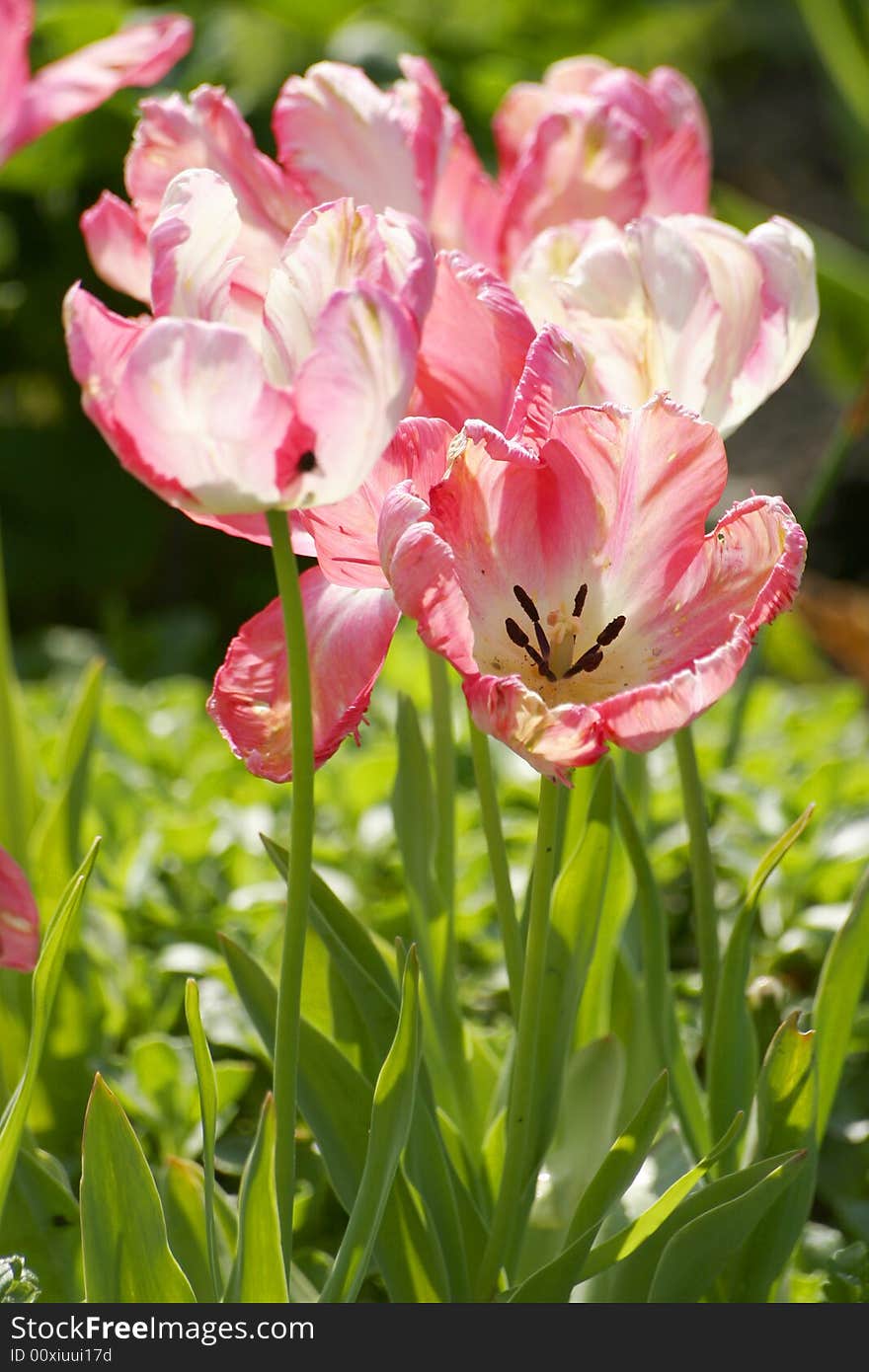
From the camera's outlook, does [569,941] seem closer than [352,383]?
No

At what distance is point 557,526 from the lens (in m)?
0.61

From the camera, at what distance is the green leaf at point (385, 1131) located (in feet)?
2.07

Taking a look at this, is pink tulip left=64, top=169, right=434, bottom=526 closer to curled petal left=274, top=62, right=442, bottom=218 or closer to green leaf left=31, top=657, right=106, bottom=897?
curled petal left=274, top=62, right=442, bottom=218

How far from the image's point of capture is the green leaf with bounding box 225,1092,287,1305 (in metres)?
0.62

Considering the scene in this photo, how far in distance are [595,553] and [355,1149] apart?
332 mm

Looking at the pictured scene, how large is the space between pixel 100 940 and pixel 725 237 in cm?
73

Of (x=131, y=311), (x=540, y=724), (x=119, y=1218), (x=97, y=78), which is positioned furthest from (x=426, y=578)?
(x=131, y=311)

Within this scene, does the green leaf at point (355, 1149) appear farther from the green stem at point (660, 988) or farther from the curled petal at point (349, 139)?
the curled petal at point (349, 139)

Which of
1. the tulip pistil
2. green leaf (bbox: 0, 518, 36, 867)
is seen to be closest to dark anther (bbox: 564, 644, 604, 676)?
the tulip pistil

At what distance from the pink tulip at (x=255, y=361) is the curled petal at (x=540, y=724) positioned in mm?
89

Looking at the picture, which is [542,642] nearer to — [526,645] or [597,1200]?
[526,645]

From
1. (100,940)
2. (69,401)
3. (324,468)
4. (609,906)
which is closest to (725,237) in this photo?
(324,468)

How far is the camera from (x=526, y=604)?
61 cm

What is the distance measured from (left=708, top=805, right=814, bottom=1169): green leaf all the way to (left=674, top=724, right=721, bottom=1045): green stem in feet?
0.05
